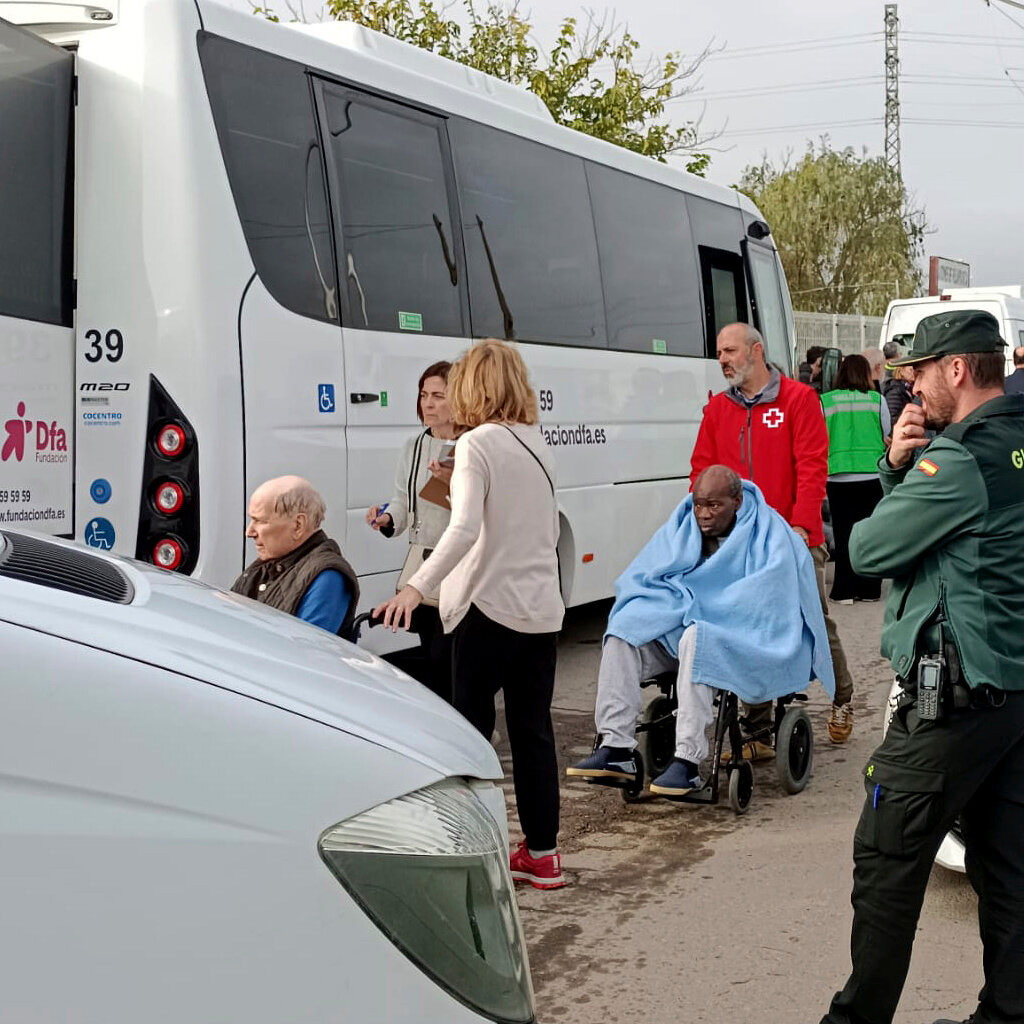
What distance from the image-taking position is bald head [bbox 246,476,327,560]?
4.89m

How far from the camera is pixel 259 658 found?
2076 mm

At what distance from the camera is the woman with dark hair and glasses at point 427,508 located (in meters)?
5.91

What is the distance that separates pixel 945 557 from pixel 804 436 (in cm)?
353

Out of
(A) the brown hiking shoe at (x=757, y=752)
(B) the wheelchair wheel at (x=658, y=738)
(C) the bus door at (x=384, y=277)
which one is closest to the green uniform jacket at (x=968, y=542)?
(B) the wheelchair wheel at (x=658, y=738)

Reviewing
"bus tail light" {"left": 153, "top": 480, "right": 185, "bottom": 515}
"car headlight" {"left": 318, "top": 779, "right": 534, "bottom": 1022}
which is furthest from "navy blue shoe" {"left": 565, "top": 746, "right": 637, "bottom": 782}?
"car headlight" {"left": 318, "top": 779, "right": 534, "bottom": 1022}

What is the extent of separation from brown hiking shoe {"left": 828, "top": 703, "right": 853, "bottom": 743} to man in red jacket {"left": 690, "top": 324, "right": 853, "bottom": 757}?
89 mm

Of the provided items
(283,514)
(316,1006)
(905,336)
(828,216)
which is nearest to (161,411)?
(283,514)

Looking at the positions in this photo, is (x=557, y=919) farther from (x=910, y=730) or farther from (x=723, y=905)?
(x=910, y=730)

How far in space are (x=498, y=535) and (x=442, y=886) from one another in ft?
9.88

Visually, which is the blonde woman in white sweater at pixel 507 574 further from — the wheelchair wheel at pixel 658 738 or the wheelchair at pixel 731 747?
the wheelchair wheel at pixel 658 738

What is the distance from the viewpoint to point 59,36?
20.7ft

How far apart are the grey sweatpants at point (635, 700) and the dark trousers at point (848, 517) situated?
19.8 ft

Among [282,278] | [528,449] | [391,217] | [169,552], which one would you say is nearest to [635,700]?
[528,449]

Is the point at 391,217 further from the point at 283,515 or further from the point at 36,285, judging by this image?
the point at 283,515
